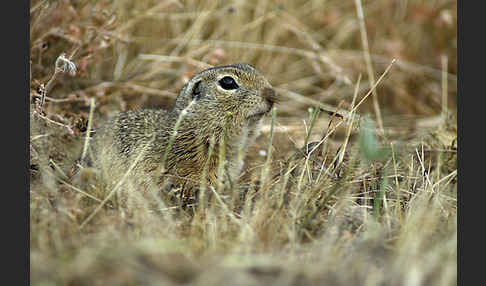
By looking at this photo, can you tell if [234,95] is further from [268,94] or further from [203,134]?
[203,134]

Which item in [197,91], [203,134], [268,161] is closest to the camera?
[268,161]

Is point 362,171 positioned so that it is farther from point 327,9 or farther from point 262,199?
point 327,9

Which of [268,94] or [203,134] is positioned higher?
[268,94]

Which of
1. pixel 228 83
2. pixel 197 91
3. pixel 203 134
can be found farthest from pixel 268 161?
pixel 197 91

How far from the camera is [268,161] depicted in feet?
10.6

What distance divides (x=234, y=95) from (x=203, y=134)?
1.14ft

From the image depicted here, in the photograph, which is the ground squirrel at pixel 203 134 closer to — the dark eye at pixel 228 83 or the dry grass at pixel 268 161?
the dark eye at pixel 228 83

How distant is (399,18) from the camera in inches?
258

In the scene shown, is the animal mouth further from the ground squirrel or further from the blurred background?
the blurred background

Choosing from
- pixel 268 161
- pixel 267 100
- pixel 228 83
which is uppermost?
pixel 228 83

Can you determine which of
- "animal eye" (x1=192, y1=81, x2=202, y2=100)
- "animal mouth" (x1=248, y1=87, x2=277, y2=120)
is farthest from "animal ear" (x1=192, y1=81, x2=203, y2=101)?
"animal mouth" (x1=248, y1=87, x2=277, y2=120)

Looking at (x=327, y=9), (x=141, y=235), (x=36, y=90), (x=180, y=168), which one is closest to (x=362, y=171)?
(x=180, y=168)

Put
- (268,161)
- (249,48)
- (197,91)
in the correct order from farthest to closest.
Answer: (249,48) < (197,91) < (268,161)

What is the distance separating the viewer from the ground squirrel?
3686 millimetres
